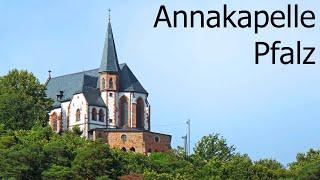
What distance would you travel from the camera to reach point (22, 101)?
94.6m

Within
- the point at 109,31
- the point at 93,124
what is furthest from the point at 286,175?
the point at 109,31

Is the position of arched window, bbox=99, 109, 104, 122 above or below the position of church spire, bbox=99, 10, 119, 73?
below

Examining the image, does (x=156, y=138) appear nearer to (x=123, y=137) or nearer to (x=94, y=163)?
(x=123, y=137)

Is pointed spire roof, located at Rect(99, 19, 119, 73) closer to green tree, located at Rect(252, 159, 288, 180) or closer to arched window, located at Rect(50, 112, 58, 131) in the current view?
arched window, located at Rect(50, 112, 58, 131)

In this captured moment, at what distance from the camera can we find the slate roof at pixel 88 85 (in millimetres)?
103188

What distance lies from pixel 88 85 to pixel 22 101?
11050 mm

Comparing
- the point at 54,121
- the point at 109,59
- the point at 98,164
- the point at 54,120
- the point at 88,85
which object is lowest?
the point at 98,164

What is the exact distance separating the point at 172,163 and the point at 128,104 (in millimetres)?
21491

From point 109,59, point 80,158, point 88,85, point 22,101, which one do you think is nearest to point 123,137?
point 88,85

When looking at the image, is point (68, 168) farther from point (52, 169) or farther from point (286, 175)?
point (286, 175)

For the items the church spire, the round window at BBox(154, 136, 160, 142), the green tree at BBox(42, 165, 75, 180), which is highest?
the church spire

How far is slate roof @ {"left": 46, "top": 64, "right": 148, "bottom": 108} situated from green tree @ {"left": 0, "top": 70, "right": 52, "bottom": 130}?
543 cm

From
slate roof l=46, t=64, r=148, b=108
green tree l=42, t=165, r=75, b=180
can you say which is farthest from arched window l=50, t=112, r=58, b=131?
green tree l=42, t=165, r=75, b=180

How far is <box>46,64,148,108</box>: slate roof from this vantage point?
103188 mm
